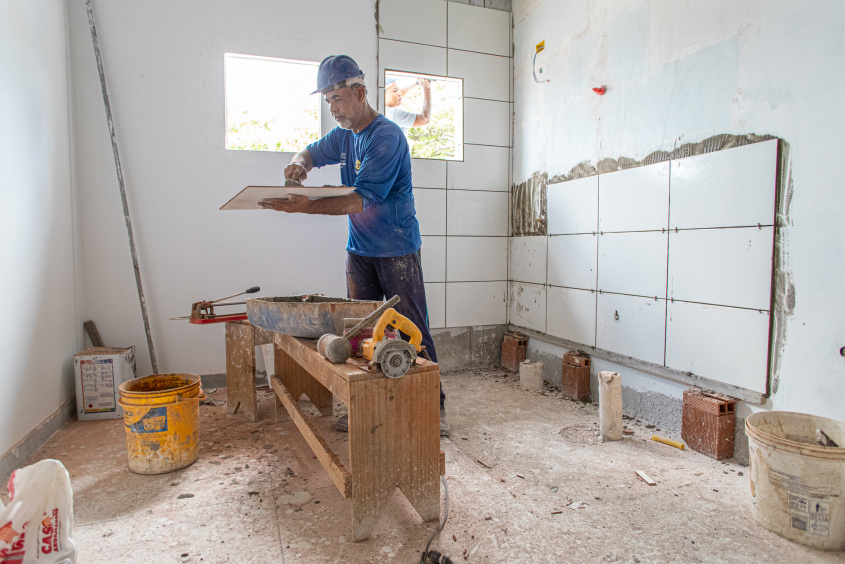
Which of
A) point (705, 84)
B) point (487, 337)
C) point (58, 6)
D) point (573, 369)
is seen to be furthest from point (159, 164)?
point (705, 84)

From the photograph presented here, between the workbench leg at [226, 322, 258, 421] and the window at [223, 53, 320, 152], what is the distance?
126 cm

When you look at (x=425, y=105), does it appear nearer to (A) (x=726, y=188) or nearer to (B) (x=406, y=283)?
(B) (x=406, y=283)

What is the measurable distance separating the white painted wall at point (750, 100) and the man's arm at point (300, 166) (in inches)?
62.6

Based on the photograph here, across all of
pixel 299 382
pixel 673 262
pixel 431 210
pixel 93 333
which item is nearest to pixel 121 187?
pixel 93 333

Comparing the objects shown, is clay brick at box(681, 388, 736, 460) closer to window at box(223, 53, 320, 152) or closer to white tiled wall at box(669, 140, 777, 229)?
white tiled wall at box(669, 140, 777, 229)

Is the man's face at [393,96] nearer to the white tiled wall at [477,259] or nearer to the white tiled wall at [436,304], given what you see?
the white tiled wall at [477,259]

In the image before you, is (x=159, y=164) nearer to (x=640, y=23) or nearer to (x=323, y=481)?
(x=323, y=481)

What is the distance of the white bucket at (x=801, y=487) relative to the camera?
1.46 m

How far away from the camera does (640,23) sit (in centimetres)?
256

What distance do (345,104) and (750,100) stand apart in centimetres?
174

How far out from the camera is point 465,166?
3625 millimetres

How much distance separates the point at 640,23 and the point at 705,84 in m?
0.58

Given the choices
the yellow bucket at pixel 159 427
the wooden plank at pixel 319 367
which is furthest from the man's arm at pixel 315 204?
the yellow bucket at pixel 159 427

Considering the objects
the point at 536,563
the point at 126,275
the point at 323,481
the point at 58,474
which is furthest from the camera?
the point at 126,275
